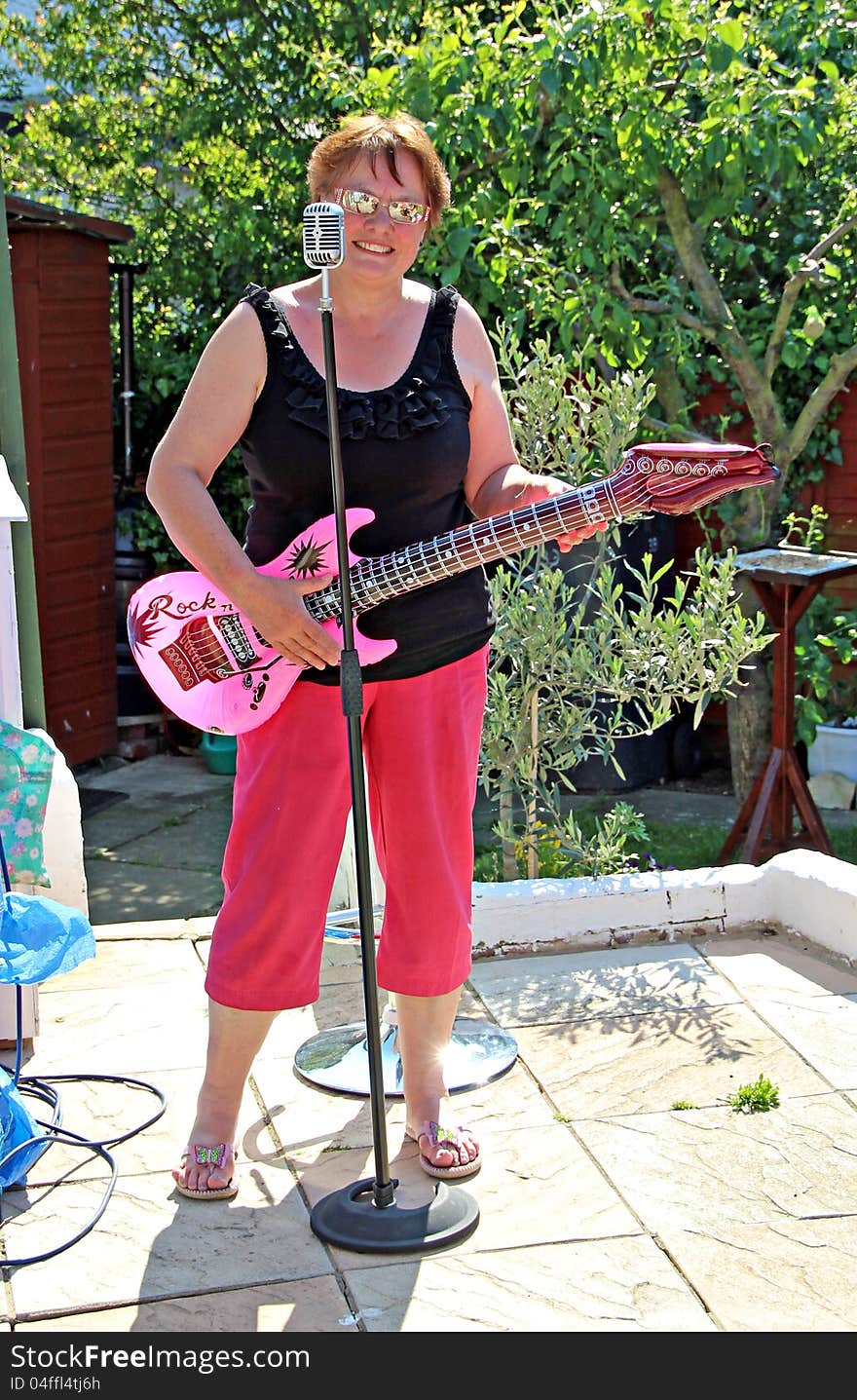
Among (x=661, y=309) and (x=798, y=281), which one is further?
(x=661, y=309)

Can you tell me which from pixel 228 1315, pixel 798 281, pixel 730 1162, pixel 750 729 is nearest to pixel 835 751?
pixel 750 729

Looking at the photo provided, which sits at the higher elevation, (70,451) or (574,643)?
(70,451)

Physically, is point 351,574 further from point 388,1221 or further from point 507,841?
point 507,841

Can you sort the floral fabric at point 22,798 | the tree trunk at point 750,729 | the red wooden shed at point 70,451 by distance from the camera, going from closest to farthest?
the floral fabric at point 22,798, the tree trunk at point 750,729, the red wooden shed at point 70,451

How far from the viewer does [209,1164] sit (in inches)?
108

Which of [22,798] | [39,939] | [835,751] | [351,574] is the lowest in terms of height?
[835,751]

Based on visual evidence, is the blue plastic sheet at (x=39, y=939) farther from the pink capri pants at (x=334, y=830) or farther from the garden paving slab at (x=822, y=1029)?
the garden paving slab at (x=822, y=1029)

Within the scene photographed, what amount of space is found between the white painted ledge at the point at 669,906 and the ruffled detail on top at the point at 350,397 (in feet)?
5.19

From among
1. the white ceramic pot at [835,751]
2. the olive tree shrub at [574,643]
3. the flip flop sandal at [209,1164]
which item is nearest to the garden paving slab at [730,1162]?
the flip flop sandal at [209,1164]

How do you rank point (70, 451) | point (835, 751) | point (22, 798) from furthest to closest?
point (70, 451) → point (835, 751) → point (22, 798)

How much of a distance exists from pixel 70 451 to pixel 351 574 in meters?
4.44

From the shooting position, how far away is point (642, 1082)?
3174 millimetres

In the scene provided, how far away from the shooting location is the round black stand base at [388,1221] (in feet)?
8.35

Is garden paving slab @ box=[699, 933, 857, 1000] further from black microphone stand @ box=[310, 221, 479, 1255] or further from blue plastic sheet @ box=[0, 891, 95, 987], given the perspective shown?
blue plastic sheet @ box=[0, 891, 95, 987]
